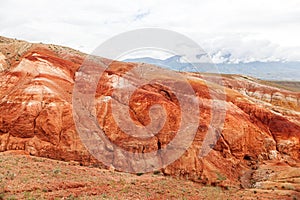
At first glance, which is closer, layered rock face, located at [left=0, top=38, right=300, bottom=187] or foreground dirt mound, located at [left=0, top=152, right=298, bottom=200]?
foreground dirt mound, located at [left=0, top=152, right=298, bottom=200]

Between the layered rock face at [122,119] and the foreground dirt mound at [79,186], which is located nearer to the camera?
the foreground dirt mound at [79,186]

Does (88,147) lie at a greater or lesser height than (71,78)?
lesser

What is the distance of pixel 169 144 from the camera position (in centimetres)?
3175

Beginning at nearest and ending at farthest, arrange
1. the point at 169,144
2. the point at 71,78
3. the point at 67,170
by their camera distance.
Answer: the point at 67,170, the point at 169,144, the point at 71,78

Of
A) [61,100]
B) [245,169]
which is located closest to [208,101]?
[245,169]

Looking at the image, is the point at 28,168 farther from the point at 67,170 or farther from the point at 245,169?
the point at 245,169

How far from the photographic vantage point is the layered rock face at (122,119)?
28250 millimetres

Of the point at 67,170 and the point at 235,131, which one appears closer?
the point at 67,170

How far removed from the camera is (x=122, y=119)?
31.7 m

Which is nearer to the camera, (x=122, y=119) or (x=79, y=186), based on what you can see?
(x=79, y=186)

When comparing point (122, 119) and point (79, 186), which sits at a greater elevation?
point (122, 119)

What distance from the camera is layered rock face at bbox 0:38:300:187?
28.2 meters

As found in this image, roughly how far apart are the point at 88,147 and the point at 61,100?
5130mm

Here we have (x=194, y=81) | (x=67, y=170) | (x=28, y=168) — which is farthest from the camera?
(x=194, y=81)
